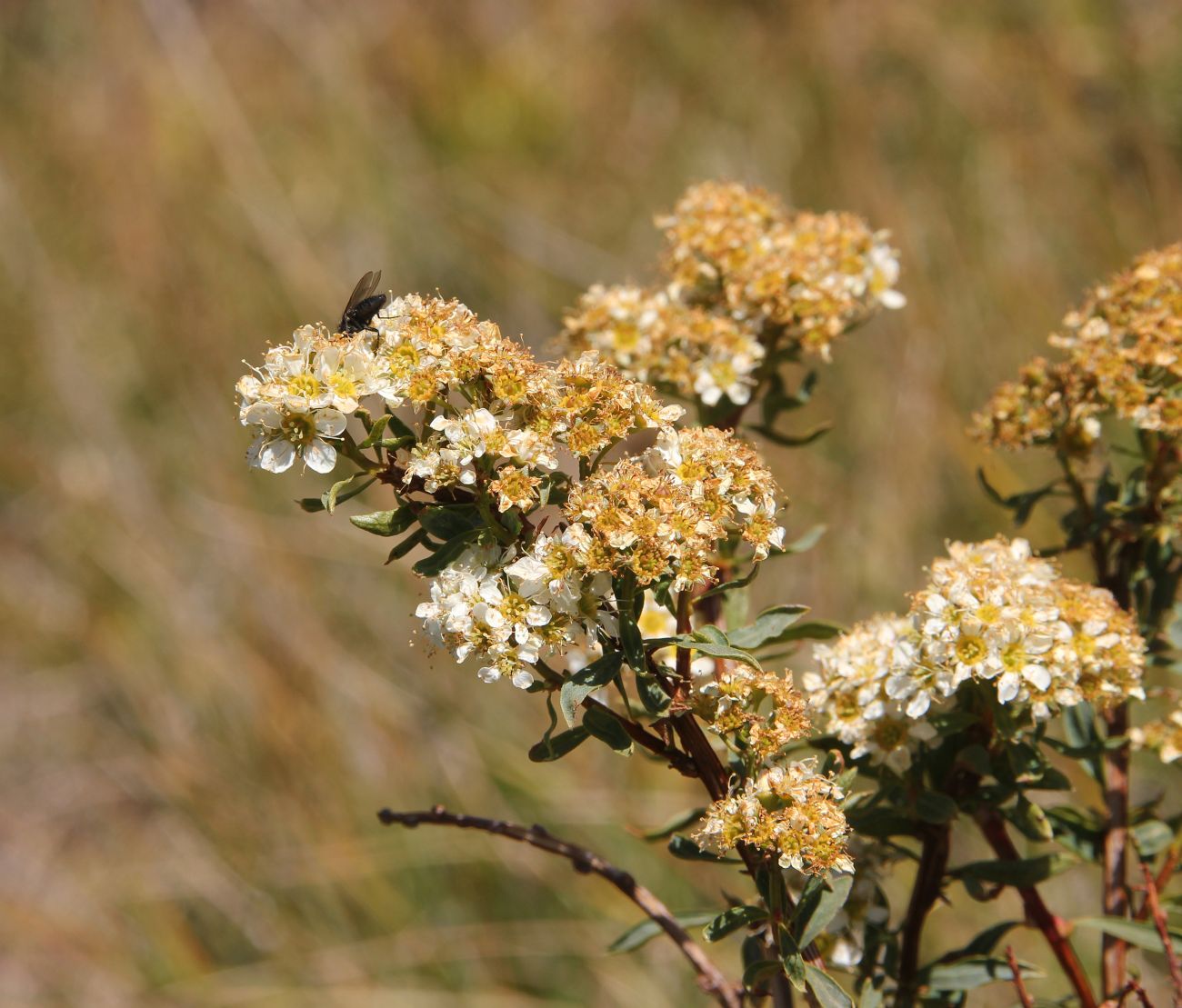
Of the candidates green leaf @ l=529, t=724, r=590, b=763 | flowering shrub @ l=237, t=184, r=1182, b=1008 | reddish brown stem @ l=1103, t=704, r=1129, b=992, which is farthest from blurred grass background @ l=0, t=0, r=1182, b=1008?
green leaf @ l=529, t=724, r=590, b=763

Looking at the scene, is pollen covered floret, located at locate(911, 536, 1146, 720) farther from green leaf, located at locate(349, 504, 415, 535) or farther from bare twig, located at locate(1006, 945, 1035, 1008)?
green leaf, located at locate(349, 504, 415, 535)

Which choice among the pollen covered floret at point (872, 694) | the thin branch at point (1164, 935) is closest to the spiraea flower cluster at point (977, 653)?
the pollen covered floret at point (872, 694)

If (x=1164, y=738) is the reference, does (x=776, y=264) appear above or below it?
above

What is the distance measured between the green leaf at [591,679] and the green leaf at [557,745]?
63mm

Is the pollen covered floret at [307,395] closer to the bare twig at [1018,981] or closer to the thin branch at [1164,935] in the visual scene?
the bare twig at [1018,981]

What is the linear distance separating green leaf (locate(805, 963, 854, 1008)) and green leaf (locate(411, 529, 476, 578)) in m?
0.58

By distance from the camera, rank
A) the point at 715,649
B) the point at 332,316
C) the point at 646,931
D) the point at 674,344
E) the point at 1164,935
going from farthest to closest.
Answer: the point at 332,316, the point at 674,344, the point at 646,931, the point at 1164,935, the point at 715,649

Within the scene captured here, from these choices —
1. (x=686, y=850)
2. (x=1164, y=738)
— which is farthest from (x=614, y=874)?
(x=1164, y=738)

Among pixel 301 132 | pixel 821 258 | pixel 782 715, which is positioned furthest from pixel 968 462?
pixel 301 132

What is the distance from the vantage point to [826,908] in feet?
4.46

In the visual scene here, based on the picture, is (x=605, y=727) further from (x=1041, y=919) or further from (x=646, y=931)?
(x=1041, y=919)

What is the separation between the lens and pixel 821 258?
6.50 feet

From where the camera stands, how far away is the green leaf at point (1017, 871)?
5.29ft

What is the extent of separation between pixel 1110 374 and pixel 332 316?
165 inches
